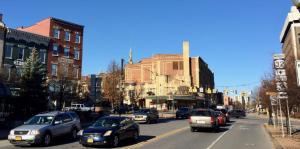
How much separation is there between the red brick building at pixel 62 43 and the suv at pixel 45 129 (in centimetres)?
3564

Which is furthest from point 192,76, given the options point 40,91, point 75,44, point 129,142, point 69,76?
point 129,142

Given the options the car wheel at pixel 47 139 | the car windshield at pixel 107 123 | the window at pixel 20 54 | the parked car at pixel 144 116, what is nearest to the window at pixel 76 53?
the window at pixel 20 54

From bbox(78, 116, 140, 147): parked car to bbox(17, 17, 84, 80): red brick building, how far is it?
1492 inches

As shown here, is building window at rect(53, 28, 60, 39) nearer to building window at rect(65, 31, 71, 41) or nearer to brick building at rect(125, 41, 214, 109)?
building window at rect(65, 31, 71, 41)

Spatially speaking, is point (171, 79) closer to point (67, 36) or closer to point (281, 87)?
point (67, 36)

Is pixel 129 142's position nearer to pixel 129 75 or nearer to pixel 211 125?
pixel 211 125

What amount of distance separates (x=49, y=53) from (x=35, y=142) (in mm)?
41326

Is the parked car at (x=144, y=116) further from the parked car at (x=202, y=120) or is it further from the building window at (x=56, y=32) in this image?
the building window at (x=56, y=32)

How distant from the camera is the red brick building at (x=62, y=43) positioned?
55.1 m

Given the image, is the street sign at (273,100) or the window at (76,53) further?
the window at (76,53)

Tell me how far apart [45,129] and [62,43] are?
43362 mm

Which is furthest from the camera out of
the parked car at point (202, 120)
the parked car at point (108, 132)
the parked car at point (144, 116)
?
the parked car at point (144, 116)

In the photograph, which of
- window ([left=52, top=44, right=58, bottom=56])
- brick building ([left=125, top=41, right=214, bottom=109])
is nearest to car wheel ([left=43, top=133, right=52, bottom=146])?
window ([left=52, top=44, right=58, bottom=56])

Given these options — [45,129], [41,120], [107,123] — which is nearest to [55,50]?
[41,120]
